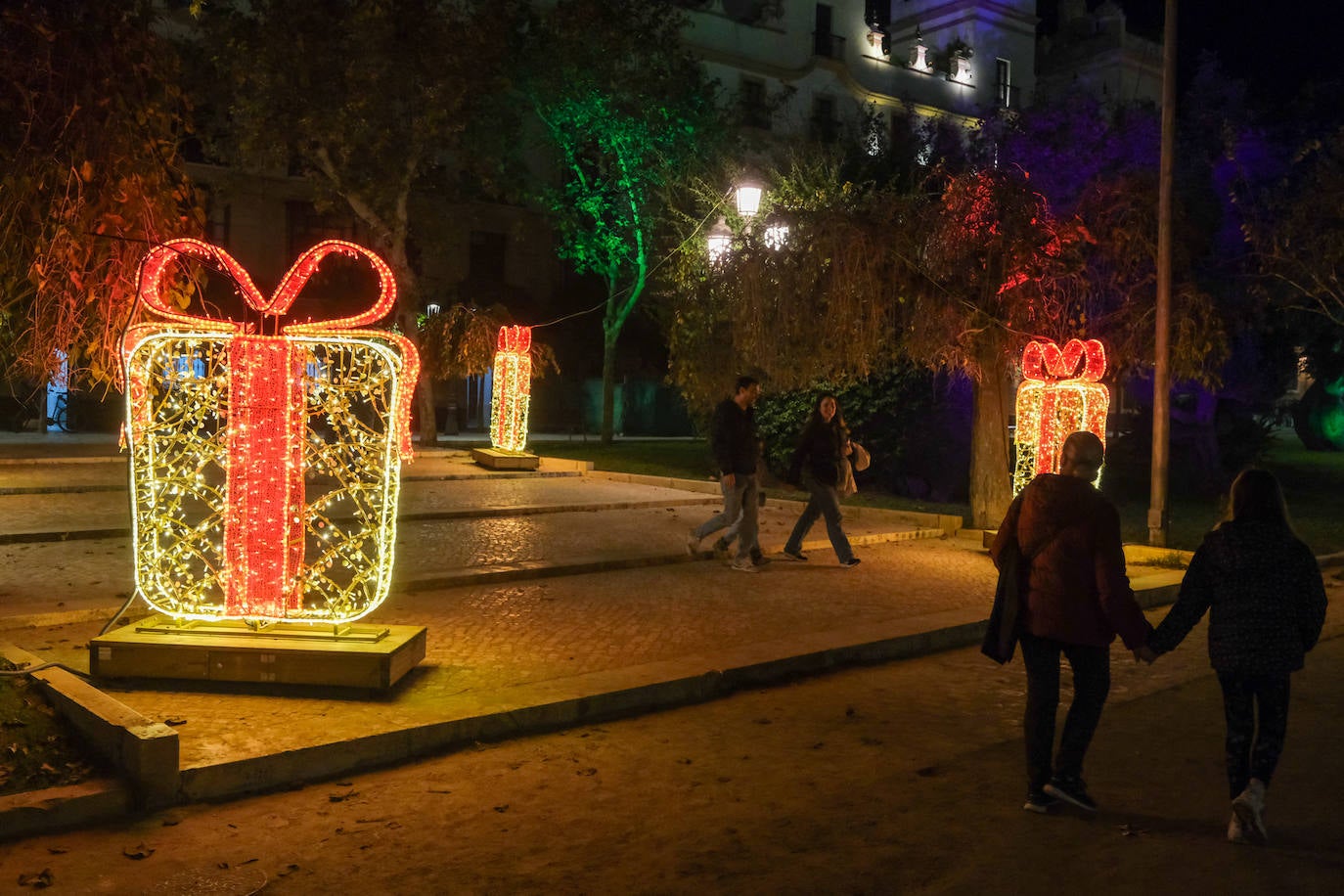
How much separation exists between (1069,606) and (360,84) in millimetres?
22804

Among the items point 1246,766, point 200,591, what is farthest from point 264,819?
point 1246,766

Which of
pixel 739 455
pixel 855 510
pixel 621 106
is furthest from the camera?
pixel 621 106

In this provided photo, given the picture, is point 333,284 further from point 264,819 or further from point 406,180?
point 264,819

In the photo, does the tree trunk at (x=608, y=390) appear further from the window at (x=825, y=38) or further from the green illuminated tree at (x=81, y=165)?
the green illuminated tree at (x=81, y=165)

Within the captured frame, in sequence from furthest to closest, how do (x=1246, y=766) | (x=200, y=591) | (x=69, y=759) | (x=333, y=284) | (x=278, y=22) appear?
(x=333, y=284)
(x=278, y=22)
(x=200, y=591)
(x=69, y=759)
(x=1246, y=766)

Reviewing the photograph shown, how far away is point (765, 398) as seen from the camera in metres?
22.8

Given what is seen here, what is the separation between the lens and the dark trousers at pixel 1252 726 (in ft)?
16.6

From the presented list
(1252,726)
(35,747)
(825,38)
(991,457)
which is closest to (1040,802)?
(1252,726)

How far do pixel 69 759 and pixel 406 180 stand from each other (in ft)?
74.2

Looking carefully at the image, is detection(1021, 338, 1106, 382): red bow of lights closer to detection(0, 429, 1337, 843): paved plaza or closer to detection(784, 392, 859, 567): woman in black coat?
detection(0, 429, 1337, 843): paved plaza

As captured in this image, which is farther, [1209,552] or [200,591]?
[200,591]

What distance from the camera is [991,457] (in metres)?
15.7

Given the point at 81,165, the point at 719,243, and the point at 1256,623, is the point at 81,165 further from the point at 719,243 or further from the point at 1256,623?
the point at 719,243

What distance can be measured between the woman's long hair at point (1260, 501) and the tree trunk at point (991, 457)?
33.7ft
